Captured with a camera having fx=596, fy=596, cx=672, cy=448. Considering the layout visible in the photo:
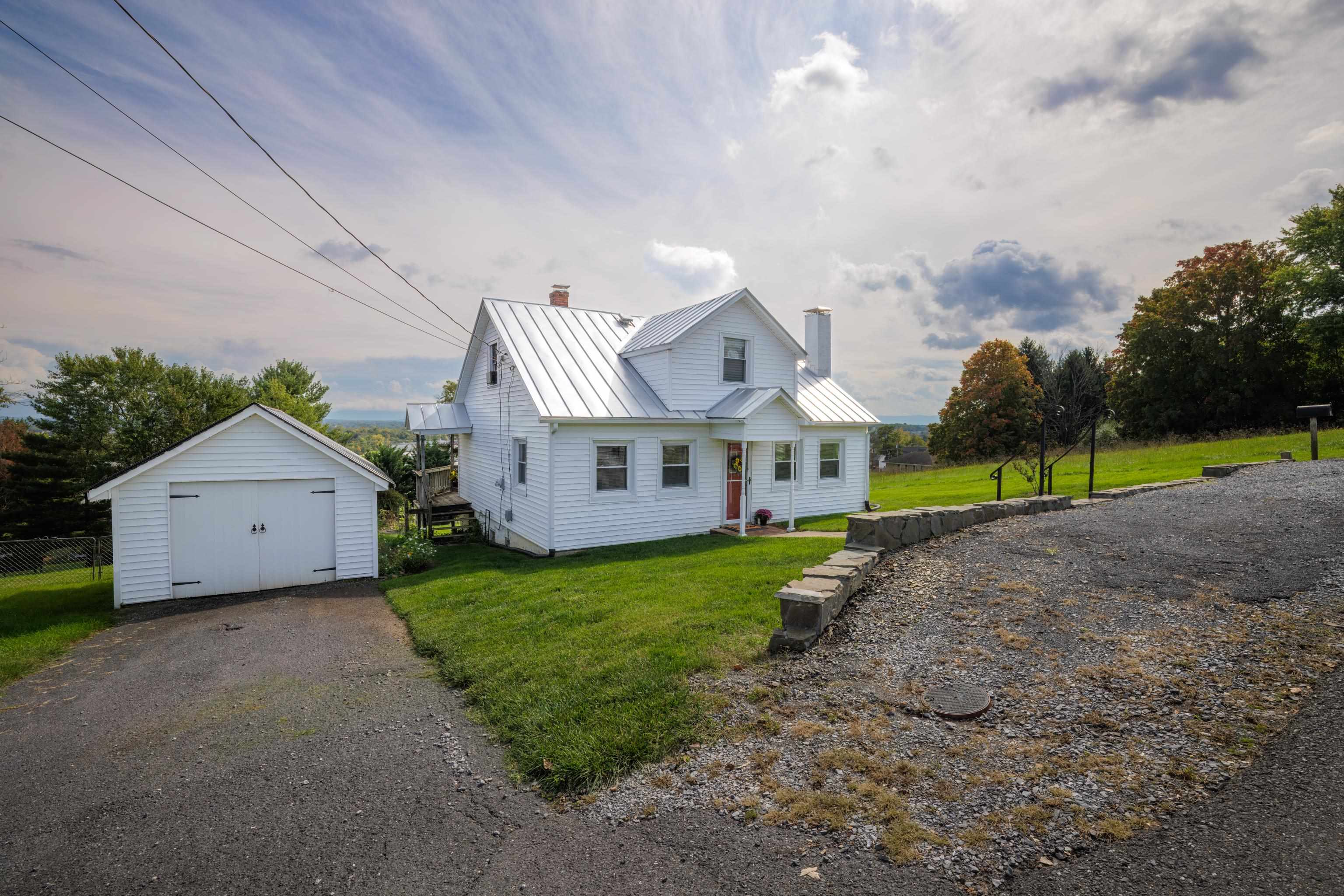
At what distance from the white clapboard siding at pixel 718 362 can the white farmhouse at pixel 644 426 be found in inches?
1.3

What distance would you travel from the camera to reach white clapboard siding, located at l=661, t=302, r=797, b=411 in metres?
15.1

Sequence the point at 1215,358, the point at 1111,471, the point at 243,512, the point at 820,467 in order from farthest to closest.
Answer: the point at 1215,358, the point at 1111,471, the point at 820,467, the point at 243,512

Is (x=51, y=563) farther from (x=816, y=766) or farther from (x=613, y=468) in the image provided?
(x=816, y=766)

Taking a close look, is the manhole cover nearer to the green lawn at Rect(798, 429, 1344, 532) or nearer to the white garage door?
the green lawn at Rect(798, 429, 1344, 532)

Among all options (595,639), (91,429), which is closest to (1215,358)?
(595,639)

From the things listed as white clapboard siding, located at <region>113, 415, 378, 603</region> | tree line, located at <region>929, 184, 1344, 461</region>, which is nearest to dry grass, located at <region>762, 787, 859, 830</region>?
white clapboard siding, located at <region>113, 415, 378, 603</region>

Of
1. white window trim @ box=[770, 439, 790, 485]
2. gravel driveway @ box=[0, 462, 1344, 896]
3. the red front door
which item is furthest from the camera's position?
white window trim @ box=[770, 439, 790, 485]

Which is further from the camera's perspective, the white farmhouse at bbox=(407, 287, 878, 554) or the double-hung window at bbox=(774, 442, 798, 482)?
the double-hung window at bbox=(774, 442, 798, 482)

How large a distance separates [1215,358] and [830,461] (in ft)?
85.7

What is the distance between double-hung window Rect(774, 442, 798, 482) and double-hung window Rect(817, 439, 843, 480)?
129 centimetres

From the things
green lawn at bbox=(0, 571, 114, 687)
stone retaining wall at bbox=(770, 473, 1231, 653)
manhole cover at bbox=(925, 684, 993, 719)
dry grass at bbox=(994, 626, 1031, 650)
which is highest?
stone retaining wall at bbox=(770, 473, 1231, 653)

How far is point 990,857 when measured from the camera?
319 centimetres

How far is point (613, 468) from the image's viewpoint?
13969 mm

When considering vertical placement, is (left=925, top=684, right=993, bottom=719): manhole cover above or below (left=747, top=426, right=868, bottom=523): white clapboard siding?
below
